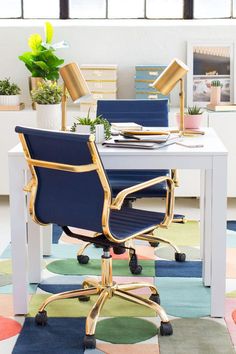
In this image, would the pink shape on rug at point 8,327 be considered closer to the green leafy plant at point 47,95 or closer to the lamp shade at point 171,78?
the green leafy plant at point 47,95

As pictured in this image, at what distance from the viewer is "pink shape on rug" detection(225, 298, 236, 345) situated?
3.36 m

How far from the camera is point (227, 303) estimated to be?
373cm

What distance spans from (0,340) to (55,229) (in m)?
1.93

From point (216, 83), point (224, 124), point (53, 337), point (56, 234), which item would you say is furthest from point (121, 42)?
point (53, 337)

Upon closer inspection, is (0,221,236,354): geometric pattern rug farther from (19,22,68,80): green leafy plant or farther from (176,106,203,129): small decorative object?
(19,22,68,80): green leafy plant

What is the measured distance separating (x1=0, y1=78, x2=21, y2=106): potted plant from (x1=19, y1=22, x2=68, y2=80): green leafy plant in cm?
20

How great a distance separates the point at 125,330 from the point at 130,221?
0.49m

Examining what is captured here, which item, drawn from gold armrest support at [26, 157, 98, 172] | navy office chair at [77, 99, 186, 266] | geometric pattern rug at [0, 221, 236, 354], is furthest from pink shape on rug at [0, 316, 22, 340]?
navy office chair at [77, 99, 186, 266]

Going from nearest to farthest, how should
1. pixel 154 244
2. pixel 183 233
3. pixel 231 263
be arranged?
pixel 231 263
pixel 154 244
pixel 183 233

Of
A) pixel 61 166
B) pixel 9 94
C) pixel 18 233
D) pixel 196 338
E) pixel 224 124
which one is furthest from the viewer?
pixel 9 94

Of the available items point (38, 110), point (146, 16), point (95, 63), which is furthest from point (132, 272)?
point (146, 16)

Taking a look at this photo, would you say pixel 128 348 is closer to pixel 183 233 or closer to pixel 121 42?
pixel 183 233

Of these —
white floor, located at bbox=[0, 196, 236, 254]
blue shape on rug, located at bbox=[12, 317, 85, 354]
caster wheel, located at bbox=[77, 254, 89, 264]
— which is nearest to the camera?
blue shape on rug, located at bbox=[12, 317, 85, 354]

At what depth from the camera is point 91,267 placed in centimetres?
430
